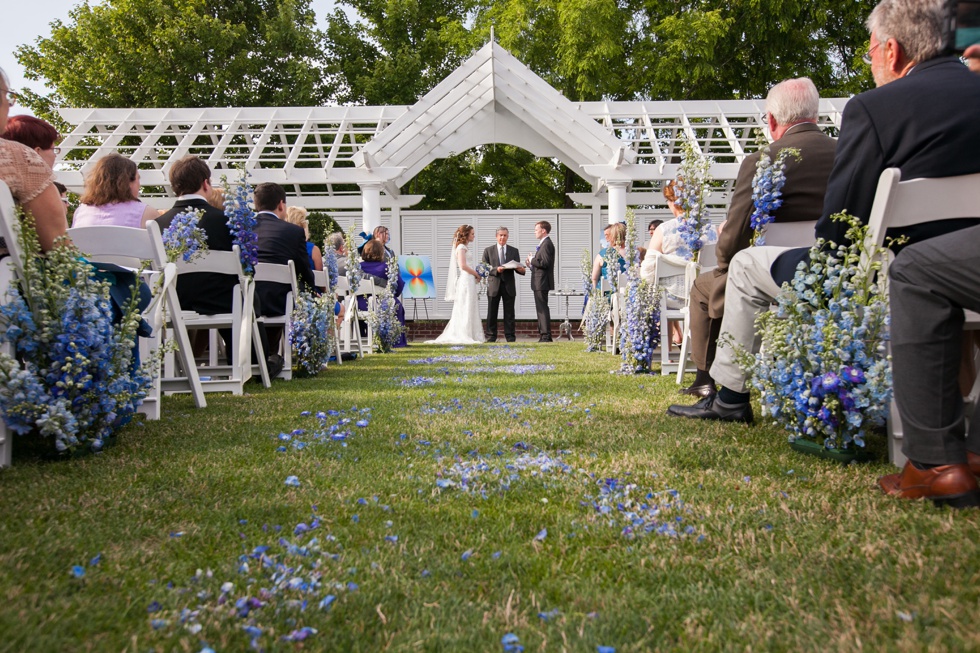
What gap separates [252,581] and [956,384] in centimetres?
222

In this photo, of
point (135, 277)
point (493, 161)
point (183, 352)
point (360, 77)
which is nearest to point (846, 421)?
point (135, 277)

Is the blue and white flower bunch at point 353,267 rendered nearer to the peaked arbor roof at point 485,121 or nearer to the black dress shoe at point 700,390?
the peaked arbor roof at point 485,121

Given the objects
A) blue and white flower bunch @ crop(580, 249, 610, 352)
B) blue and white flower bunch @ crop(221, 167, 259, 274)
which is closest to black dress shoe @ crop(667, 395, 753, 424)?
blue and white flower bunch @ crop(221, 167, 259, 274)

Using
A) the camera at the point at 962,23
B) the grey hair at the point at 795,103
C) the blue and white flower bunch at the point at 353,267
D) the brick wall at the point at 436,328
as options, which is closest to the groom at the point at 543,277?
the brick wall at the point at 436,328

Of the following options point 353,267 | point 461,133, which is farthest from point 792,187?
point 461,133

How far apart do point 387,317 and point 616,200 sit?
5.76 meters

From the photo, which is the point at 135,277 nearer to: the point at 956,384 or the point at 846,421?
the point at 846,421

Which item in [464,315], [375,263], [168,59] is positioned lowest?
[464,315]

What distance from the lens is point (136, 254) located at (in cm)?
498

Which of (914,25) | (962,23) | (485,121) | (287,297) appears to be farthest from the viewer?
(485,121)

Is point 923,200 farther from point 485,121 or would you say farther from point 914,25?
point 485,121

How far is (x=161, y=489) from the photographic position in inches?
124

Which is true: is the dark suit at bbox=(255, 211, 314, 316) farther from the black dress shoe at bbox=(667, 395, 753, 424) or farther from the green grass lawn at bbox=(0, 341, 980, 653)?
the black dress shoe at bbox=(667, 395, 753, 424)

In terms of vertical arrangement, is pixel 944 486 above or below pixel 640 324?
below
